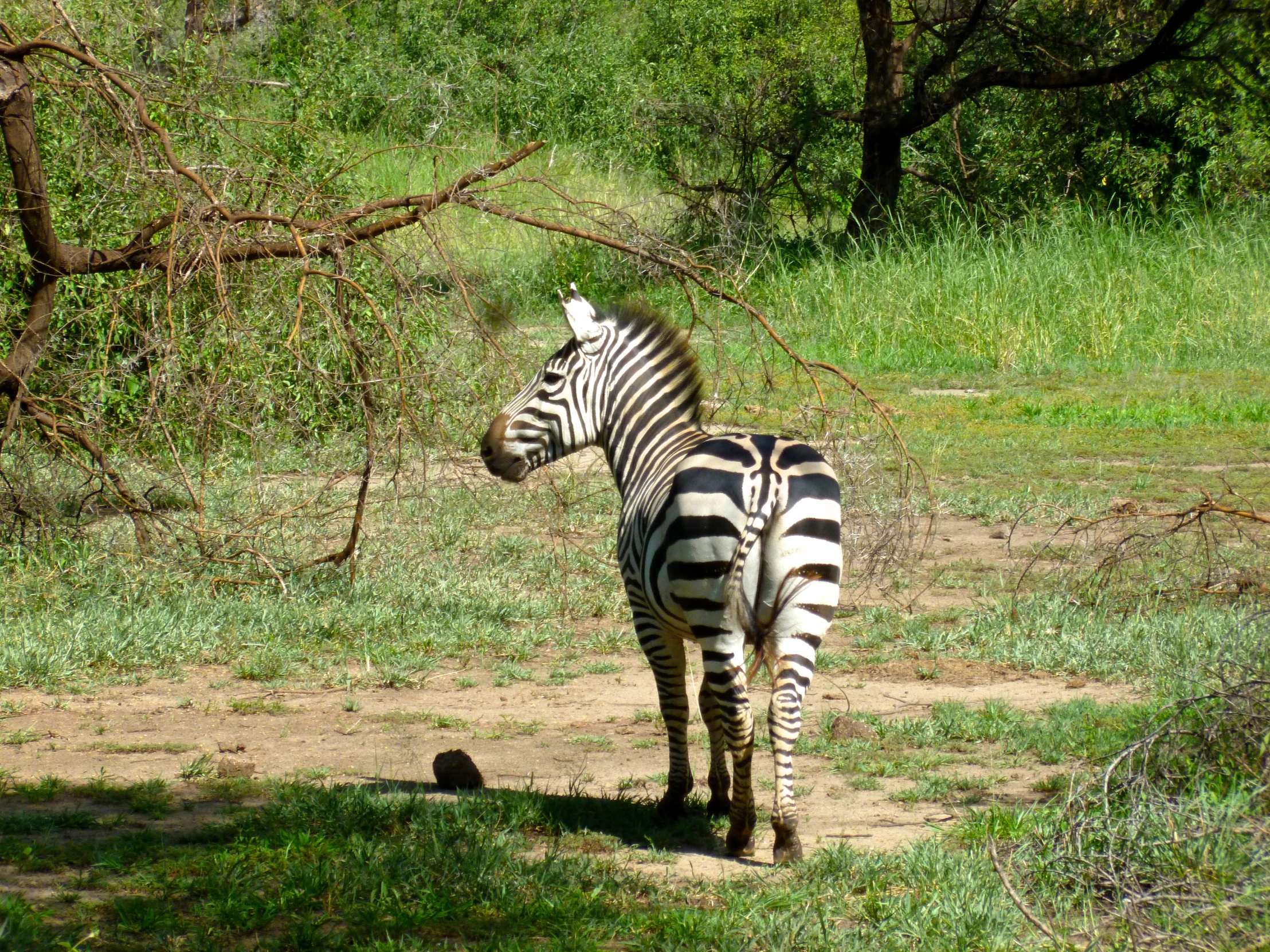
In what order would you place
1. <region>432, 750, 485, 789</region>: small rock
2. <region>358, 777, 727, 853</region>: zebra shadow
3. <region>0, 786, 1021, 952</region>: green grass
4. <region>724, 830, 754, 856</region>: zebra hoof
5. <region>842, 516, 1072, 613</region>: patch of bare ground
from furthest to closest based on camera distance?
<region>842, 516, 1072, 613</region>: patch of bare ground, <region>432, 750, 485, 789</region>: small rock, <region>358, 777, 727, 853</region>: zebra shadow, <region>724, 830, 754, 856</region>: zebra hoof, <region>0, 786, 1021, 952</region>: green grass

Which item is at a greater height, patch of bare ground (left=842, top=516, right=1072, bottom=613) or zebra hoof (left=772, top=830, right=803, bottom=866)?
patch of bare ground (left=842, top=516, right=1072, bottom=613)

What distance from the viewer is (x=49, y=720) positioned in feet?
18.2

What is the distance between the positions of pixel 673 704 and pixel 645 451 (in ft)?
3.21

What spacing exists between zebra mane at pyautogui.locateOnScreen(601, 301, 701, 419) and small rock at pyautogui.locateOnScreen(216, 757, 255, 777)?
2164 millimetres


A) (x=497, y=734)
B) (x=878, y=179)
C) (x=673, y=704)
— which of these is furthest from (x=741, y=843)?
(x=878, y=179)

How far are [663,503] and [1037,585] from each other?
4024 millimetres

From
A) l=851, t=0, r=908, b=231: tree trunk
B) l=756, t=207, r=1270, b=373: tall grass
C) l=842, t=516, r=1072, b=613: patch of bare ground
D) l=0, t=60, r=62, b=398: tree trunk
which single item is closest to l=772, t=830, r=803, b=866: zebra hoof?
l=842, t=516, r=1072, b=613: patch of bare ground

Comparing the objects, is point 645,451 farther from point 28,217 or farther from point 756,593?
point 28,217

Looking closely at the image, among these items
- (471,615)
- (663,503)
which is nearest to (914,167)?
(471,615)

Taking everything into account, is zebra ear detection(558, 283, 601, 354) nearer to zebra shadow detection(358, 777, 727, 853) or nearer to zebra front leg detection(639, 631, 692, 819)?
zebra front leg detection(639, 631, 692, 819)

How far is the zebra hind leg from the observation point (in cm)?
457

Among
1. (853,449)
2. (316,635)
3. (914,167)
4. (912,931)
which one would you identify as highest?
(914,167)

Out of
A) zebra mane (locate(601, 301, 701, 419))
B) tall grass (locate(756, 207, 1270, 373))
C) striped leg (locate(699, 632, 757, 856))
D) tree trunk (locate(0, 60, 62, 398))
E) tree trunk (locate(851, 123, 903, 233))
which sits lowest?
striped leg (locate(699, 632, 757, 856))

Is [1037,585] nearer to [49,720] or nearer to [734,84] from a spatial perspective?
[49,720]
